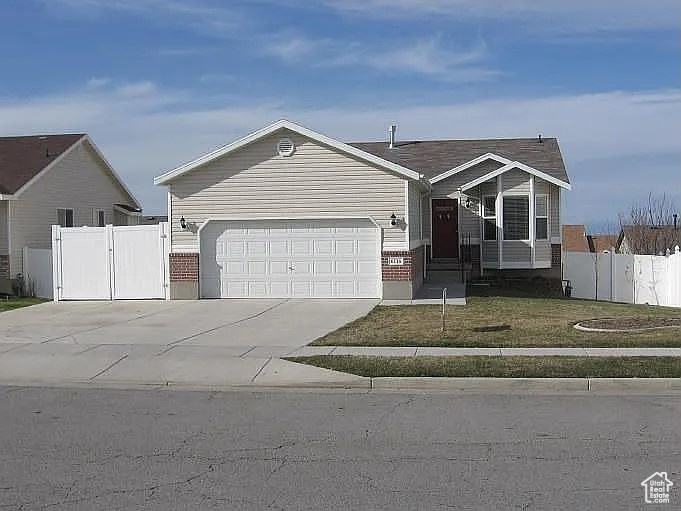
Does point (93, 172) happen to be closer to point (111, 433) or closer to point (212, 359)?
point (212, 359)

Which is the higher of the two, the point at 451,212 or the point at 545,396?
the point at 451,212

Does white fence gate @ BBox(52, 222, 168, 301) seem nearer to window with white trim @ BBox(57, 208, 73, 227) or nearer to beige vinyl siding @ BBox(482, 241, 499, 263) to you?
window with white trim @ BBox(57, 208, 73, 227)

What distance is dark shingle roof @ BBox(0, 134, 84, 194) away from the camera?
28.1 m

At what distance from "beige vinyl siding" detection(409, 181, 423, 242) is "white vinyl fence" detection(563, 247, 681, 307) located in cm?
820

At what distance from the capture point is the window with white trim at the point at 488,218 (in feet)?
91.9

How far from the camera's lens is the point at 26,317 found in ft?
65.7

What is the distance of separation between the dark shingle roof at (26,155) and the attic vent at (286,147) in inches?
399

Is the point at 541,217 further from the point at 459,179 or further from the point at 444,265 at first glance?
the point at 444,265

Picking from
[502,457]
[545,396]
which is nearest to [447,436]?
[502,457]

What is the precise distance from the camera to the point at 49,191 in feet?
98.0

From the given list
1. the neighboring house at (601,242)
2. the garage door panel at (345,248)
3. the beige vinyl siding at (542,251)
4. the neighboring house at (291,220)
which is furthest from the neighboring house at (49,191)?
the neighboring house at (601,242)

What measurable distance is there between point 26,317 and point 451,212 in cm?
1477

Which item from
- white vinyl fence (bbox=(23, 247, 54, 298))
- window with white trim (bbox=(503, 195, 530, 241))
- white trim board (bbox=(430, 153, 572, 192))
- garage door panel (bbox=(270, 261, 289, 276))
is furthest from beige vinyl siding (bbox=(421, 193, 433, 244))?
white vinyl fence (bbox=(23, 247, 54, 298))

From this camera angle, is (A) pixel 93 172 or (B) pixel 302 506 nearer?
(B) pixel 302 506
